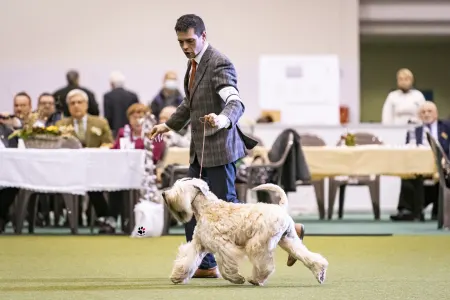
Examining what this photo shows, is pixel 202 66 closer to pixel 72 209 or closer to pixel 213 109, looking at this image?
pixel 213 109

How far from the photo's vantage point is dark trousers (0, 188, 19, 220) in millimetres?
9188

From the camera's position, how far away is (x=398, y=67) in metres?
22.2

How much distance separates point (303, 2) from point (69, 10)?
10.9ft

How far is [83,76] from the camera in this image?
15.8 m

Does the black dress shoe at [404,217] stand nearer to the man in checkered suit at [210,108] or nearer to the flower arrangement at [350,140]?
the flower arrangement at [350,140]

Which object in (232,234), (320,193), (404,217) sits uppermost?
(232,234)

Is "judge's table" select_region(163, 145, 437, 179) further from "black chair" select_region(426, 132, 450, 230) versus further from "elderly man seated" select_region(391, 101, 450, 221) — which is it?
"black chair" select_region(426, 132, 450, 230)

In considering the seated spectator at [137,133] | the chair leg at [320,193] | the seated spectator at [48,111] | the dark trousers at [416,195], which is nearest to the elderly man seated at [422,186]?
the dark trousers at [416,195]

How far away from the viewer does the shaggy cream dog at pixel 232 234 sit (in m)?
4.73

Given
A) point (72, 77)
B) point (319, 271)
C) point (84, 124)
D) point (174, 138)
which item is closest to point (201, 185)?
point (319, 271)

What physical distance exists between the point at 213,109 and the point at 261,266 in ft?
2.85

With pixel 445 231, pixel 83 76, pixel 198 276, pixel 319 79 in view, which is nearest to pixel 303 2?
pixel 319 79

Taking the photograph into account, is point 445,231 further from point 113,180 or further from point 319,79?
point 319,79

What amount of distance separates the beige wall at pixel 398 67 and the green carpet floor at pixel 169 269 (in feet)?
45.4
